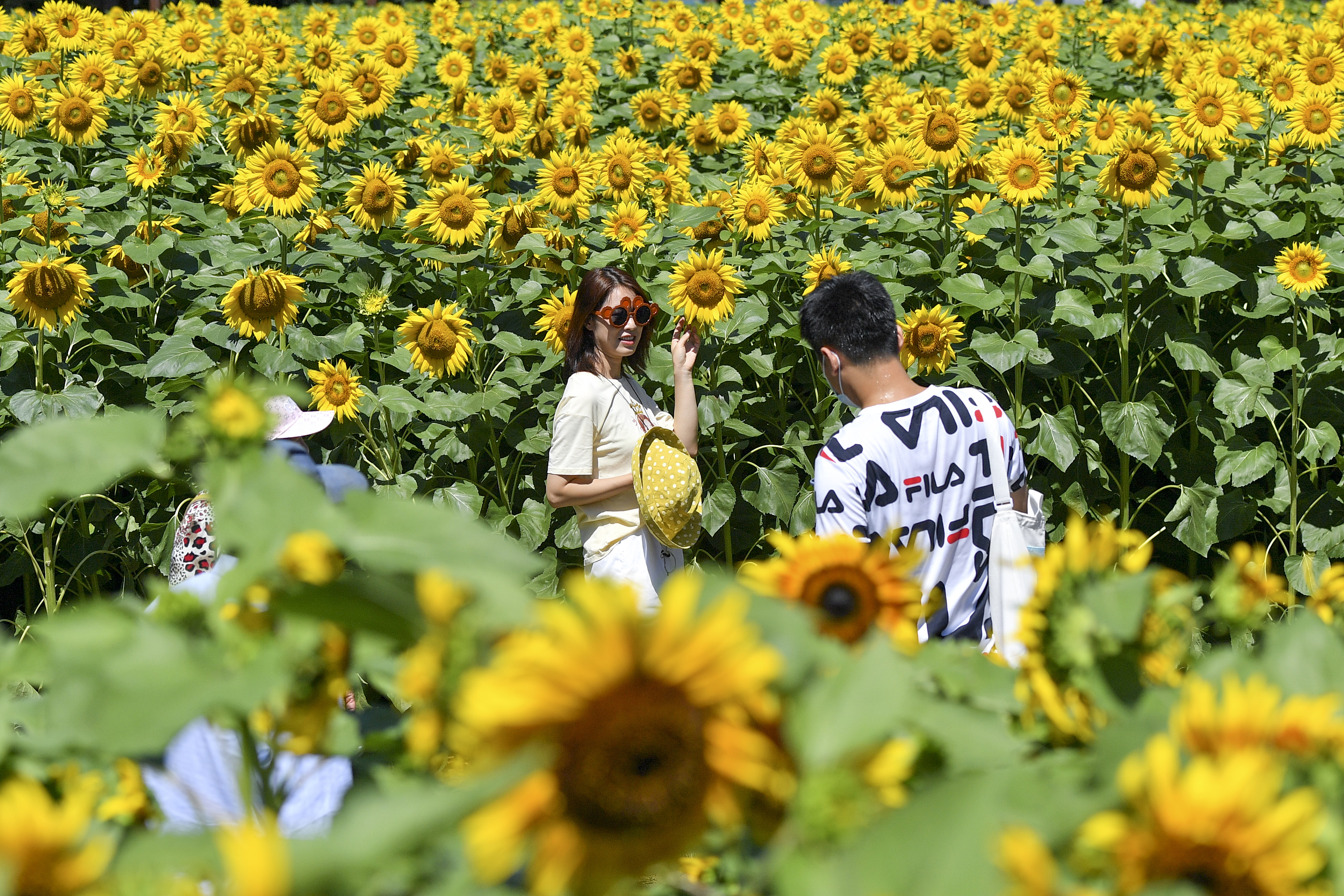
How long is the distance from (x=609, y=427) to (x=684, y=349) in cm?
48

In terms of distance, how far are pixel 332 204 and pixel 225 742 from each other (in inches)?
205

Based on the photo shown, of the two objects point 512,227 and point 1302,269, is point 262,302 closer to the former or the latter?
point 512,227

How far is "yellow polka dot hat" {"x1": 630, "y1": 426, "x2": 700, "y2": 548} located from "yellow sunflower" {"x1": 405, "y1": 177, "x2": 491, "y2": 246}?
1.92 meters

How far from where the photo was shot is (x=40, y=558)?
4977mm

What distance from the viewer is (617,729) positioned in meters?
0.63

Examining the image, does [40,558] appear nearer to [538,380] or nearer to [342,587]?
[538,380]

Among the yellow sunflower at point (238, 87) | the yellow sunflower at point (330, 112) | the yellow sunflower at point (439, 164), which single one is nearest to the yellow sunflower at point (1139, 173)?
the yellow sunflower at point (439, 164)

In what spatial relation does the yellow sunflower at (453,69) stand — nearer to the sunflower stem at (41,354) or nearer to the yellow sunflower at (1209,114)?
the sunflower stem at (41,354)

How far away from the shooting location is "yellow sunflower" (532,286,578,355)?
4414mm

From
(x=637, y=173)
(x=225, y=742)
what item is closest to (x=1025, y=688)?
(x=225, y=742)

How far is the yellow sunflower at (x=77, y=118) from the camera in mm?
6043

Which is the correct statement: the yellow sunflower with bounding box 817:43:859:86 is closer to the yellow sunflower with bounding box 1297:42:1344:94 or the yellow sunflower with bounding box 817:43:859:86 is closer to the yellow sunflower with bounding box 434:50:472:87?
the yellow sunflower with bounding box 434:50:472:87

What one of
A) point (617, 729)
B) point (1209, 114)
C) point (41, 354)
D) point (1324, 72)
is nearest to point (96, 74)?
point (41, 354)

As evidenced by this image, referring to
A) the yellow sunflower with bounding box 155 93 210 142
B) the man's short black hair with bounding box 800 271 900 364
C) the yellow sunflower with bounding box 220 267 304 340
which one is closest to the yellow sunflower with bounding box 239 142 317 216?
the yellow sunflower with bounding box 220 267 304 340
